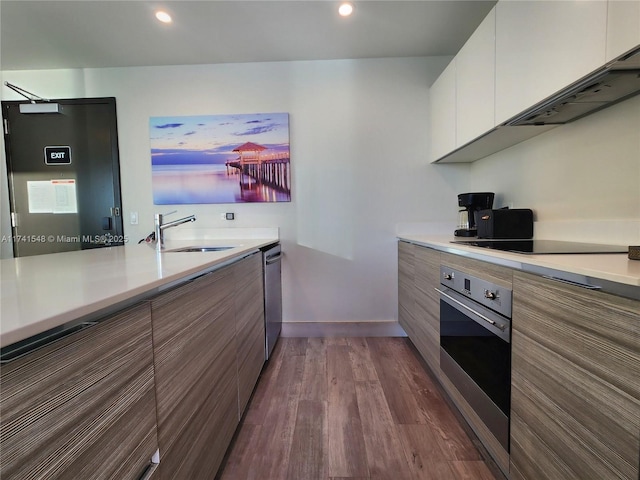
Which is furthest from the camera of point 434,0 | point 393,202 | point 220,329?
point 393,202

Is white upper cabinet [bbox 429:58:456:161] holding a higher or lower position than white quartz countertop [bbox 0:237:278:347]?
higher

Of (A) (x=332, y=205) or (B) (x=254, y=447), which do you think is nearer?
(B) (x=254, y=447)

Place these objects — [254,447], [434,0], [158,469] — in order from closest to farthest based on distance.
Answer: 1. [158,469]
2. [254,447]
3. [434,0]

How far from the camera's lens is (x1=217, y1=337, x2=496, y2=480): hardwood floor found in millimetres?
1191

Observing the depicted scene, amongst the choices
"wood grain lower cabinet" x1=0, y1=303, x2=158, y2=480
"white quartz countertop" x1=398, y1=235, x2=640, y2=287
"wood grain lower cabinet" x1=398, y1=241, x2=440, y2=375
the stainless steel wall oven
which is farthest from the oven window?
"wood grain lower cabinet" x1=0, y1=303, x2=158, y2=480

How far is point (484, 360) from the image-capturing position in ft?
3.85

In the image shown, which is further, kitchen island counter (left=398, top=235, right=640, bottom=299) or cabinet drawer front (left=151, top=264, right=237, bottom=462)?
cabinet drawer front (left=151, top=264, right=237, bottom=462)

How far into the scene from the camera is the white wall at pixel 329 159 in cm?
259

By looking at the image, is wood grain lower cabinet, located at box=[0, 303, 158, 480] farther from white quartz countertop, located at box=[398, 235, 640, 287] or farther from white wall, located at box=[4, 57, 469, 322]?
white wall, located at box=[4, 57, 469, 322]

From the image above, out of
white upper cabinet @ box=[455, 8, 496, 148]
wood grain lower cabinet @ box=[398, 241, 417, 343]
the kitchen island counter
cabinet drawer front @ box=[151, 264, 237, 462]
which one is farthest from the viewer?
wood grain lower cabinet @ box=[398, 241, 417, 343]

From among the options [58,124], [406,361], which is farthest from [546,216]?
[58,124]

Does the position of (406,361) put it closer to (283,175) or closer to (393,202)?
(393,202)

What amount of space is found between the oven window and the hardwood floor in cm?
36

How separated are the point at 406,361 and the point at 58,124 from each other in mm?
3854
